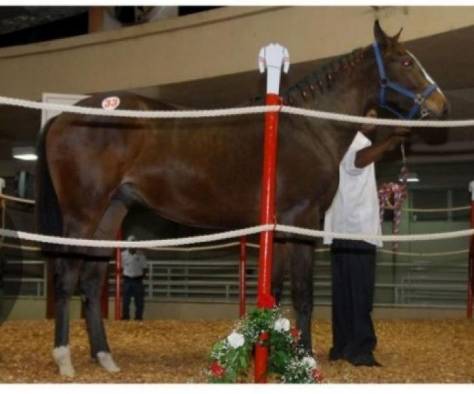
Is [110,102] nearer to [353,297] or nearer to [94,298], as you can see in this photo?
[94,298]

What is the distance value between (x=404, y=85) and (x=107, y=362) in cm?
226

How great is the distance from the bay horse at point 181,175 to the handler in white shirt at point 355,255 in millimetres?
232

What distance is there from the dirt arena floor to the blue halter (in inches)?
57.4

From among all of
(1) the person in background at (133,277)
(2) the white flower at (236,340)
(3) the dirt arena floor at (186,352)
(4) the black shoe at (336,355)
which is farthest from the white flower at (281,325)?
(1) the person in background at (133,277)

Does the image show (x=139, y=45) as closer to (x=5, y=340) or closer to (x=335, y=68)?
(x=5, y=340)

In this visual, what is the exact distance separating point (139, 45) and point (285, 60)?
692cm

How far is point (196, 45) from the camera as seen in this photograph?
9.40 metres

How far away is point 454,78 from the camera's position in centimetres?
941

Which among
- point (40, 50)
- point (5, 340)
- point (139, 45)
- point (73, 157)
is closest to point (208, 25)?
point (139, 45)

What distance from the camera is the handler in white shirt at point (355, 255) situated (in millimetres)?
4398

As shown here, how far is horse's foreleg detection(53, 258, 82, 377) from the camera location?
152 inches

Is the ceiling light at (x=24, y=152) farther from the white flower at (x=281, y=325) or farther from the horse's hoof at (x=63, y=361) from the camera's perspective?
the white flower at (x=281, y=325)

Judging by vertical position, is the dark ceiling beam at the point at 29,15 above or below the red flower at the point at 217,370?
above

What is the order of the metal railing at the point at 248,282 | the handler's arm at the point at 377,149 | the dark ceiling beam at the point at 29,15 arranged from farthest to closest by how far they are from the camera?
the dark ceiling beam at the point at 29,15, the metal railing at the point at 248,282, the handler's arm at the point at 377,149
